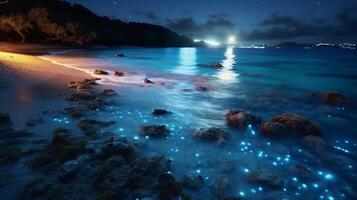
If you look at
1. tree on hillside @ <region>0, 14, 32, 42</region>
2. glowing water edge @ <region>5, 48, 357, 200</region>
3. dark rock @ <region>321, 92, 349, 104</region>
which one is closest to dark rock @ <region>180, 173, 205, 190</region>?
glowing water edge @ <region>5, 48, 357, 200</region>

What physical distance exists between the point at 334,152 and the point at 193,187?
5.73 metres

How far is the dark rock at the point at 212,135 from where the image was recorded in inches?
387

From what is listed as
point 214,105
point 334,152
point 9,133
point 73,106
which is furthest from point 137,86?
point 334,152

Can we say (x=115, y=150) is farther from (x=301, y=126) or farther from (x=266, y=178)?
(x=301, y=126)

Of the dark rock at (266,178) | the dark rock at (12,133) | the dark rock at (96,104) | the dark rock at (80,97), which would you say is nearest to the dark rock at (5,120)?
the dark rock at (12,133)

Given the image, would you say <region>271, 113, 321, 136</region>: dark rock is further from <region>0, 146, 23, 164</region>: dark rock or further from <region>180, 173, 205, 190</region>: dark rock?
<region>0, 146, 23, 164</region>: dark rock

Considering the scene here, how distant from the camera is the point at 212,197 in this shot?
6430mm

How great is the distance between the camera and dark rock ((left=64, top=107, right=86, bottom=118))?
36.3ft

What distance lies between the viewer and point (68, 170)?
6.56 m

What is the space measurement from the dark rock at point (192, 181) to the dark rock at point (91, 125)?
12.8 feet

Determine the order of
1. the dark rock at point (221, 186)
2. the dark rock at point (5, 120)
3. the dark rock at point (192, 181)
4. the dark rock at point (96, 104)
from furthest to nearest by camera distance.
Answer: the dark rock at point (96, 104) → the dark rock at point (5, 120) → the dark rock at point (192, 181) → the dark rock at point (221, 186)

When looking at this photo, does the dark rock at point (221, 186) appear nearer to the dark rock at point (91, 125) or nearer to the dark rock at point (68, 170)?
the dark rock at point (68, 170)

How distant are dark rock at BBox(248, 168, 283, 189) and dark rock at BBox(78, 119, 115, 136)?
5149 millimetres

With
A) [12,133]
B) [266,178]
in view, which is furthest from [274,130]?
[12,133]
